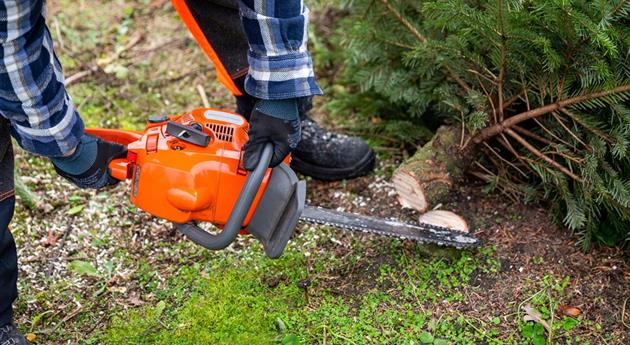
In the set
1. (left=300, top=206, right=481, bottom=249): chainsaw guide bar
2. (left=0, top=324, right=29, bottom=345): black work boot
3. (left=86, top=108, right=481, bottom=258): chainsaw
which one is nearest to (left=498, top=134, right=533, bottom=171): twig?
(left=300, top=206, right=481, bottom=249): chainsaw guide bar

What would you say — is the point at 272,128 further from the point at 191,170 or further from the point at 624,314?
the point at 624,314

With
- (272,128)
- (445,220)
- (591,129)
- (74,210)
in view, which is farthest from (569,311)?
(74,210)

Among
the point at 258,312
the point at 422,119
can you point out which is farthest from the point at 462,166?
the point at 258,312

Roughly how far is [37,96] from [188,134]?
49 cm

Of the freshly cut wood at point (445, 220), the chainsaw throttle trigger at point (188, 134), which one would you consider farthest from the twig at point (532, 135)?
the chainsaw throttle trigger at point (188, 134)

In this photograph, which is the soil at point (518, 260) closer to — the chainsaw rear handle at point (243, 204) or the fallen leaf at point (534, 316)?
the fallen leaf at point (534, 316)

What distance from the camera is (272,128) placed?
216 centimetres

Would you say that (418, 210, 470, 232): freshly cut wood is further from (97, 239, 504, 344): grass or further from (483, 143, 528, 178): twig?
(483, 143, 528, 178): twig

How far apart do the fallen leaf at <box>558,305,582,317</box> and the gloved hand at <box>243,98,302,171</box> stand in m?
1.18

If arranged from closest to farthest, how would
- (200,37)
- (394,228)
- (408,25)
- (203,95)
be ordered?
(394,228) → (200,37) → (408,25) → (203,95)

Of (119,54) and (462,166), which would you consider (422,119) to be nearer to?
(462,166)

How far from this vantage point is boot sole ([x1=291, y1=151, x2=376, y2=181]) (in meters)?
3.15

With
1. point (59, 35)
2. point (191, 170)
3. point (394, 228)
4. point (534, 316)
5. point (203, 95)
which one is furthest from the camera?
point (59, 35)

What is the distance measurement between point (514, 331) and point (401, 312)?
405 mm
